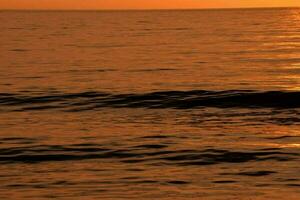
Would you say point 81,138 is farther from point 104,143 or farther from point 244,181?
point 244,181

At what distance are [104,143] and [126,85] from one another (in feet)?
33.5

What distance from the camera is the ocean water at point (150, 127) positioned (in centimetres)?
1309

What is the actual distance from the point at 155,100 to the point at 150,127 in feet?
16.1

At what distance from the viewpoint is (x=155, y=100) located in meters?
23.4

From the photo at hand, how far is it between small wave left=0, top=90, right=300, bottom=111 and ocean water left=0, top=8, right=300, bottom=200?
0.03 m

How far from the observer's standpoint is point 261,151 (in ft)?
50.4

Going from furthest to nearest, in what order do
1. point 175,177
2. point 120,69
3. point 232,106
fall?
point 120,69 < point 232,106 < point 175,177

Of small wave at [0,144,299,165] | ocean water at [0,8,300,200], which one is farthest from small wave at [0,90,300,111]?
small wave at [0,144,299,165]

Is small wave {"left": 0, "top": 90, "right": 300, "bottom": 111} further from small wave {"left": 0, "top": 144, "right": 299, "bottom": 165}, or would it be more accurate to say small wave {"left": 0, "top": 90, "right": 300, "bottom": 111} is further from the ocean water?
small wave {"left": 0, "top": 144, "right": 299, "bottom": 165}

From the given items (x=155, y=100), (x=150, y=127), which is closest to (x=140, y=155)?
(x=150, y=127)

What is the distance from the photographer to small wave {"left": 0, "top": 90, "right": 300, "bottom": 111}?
2230 centimetres

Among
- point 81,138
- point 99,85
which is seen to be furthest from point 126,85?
point 81,138

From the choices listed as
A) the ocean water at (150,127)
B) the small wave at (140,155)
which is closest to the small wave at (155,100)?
the ocean water at (150,127)

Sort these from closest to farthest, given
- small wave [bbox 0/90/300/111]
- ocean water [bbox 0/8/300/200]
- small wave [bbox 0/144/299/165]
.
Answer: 1. ocean water [bbox 0/8/300/200]
2. small wave [bbox 0/144/299/165]
3. small wave [bbox 0/90/300/111]
